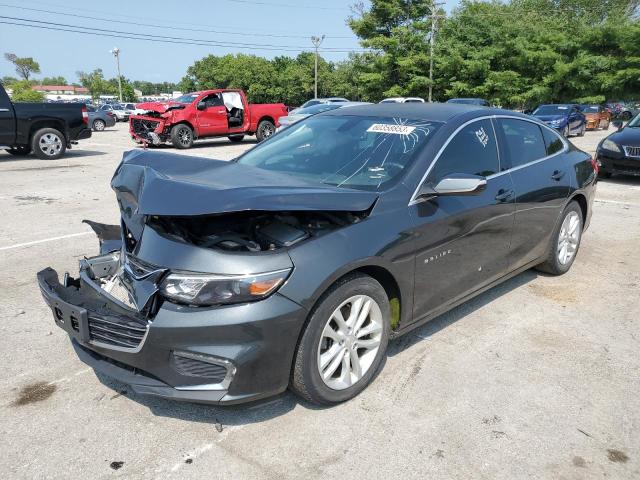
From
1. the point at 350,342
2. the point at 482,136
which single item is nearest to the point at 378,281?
the point at 350,342

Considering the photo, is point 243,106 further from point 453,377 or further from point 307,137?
point 453,377

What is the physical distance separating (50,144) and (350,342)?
13246mm

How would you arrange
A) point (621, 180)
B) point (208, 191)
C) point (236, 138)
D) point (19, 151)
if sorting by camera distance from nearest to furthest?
point (208, 191), point (621, 180), point (19, 151), point (236, 138)

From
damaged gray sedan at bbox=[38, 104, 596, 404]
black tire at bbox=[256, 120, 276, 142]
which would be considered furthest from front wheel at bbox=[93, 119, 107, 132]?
damaged gray sedan at bbox=[38, 104, 596, 404]

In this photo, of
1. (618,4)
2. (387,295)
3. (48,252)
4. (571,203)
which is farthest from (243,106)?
(618,4)

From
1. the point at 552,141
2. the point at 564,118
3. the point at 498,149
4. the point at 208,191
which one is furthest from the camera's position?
the point at 564,118

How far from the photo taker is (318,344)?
2.69 meters

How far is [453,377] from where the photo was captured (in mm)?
3248

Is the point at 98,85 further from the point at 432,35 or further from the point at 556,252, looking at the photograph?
the point at 556,252

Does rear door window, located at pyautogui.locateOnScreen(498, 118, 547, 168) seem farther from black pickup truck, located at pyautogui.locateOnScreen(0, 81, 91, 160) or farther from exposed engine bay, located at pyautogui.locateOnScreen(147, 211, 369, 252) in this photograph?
black pickup truck, located at pyautogui.locateOnScreen(0, 81, 91, 160)

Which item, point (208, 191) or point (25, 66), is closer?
point (208, 191)

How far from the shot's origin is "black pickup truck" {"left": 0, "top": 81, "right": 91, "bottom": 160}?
12.7 m

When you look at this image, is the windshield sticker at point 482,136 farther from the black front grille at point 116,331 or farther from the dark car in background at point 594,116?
the dark car in background at point 594,116

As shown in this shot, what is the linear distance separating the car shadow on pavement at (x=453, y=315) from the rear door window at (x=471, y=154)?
43.8 inches
